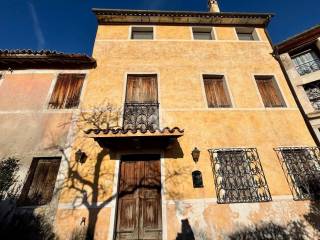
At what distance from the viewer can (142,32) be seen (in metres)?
10.2

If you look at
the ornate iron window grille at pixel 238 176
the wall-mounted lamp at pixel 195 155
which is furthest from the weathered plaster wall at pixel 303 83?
the wall-mounted lamp at pixel 195 155

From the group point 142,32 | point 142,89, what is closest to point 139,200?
point 142,89

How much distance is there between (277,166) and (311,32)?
264 inches

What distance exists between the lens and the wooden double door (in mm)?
5359

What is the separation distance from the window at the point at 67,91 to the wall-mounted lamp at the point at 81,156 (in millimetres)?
2192

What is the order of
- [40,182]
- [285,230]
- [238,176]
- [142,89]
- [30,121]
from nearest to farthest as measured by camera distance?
[285,230] < [40,182] < [238,176] < [30,121] < [142,89]

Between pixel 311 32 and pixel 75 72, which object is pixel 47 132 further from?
pixel 311 32

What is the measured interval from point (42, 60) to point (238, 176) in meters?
9.16

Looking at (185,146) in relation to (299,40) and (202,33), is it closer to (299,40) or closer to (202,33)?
(202,33)

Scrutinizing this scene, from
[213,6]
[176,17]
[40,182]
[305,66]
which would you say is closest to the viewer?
[40,182]

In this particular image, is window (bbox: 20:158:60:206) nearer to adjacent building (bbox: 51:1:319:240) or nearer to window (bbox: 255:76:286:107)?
adjacent building (bbox: 51:1:319:240)

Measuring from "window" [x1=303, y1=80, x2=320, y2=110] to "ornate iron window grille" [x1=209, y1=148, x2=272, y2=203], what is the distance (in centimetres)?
381

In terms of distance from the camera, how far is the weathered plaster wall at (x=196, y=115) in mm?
5480

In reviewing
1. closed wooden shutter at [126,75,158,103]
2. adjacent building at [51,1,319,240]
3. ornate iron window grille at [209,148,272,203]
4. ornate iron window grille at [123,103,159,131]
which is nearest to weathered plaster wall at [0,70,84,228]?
adjacent building at [51,1,319,240]
